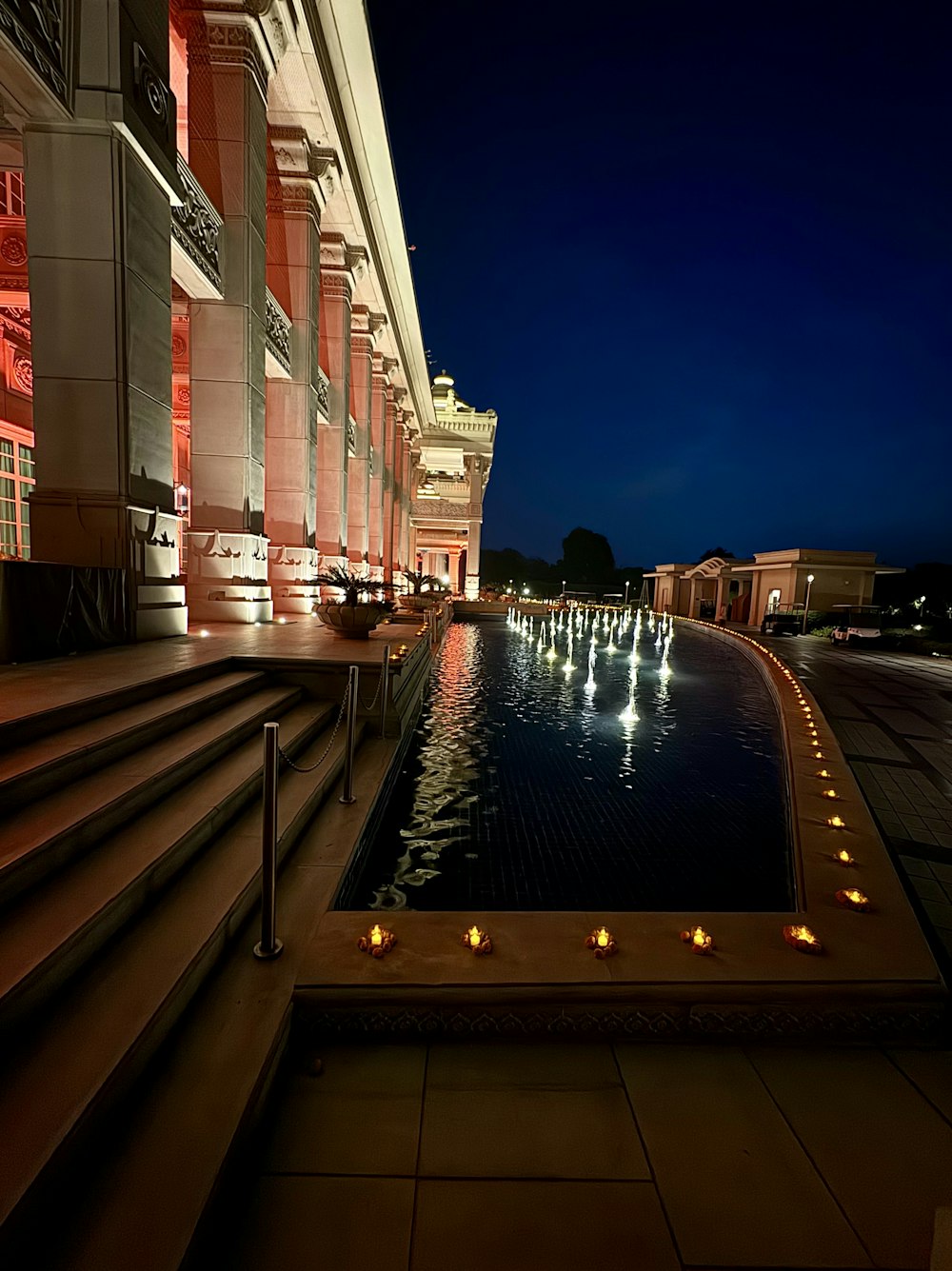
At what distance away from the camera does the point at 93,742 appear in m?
3.76

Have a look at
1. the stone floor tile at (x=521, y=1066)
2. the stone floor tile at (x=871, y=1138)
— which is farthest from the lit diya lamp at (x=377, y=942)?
the stone floor tile at (x=871, y=1138)

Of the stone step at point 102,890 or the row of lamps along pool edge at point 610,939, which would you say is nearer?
the stone step at point 102,890

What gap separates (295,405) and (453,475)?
127 ft

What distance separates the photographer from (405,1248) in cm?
185

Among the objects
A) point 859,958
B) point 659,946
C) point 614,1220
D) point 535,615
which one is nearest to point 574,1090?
point 614,1220

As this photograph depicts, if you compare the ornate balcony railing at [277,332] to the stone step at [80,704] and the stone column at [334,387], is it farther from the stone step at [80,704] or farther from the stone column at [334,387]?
the stone step at [80,704]

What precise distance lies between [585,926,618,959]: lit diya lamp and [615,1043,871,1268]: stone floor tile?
40cm

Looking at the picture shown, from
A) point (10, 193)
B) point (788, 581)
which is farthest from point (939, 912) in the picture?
point (788, 581)

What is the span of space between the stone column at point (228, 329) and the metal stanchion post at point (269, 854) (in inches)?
404

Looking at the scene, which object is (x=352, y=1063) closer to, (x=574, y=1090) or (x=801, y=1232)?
(x=574, y=1090)

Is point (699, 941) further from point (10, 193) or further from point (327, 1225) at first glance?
point (10, 193)

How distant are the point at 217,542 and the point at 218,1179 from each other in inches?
461

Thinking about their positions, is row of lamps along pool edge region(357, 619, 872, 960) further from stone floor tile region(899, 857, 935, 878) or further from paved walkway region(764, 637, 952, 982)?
stone floor tile region(899, 857, 935, 878)

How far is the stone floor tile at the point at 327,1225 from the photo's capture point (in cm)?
181
